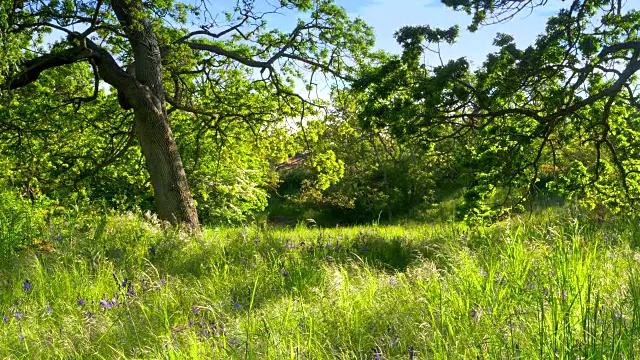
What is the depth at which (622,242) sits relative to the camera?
5109mm

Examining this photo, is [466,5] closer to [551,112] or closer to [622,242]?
[551,112]

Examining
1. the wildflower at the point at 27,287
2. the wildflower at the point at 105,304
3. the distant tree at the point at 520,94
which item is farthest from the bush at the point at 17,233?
the distant tree at the point at 520,94

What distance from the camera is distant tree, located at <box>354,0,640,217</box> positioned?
7.63 m

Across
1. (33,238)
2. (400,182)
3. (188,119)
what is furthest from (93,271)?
(400,182)

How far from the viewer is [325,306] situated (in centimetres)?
367

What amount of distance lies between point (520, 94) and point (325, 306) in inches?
235

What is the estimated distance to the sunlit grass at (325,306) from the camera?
270 cm

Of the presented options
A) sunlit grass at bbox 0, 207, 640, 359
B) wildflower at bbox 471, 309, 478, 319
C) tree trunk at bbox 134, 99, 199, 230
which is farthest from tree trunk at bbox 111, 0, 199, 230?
wildflower at bbox 471, 309, 478, 319

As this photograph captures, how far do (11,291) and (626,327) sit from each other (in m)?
5.10

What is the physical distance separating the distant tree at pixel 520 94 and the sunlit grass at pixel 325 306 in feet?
7.67

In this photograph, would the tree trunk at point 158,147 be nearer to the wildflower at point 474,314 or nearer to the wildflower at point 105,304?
the wildflower at point 105,304

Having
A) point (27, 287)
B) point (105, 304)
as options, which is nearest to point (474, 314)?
point (105, 304)

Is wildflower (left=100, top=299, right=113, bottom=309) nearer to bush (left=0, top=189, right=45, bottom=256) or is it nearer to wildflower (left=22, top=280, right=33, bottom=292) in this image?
wildflower (left=22, top=280, right=33, bottom=292)

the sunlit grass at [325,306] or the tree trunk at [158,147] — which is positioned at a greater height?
the tree trunk at [158,147]
